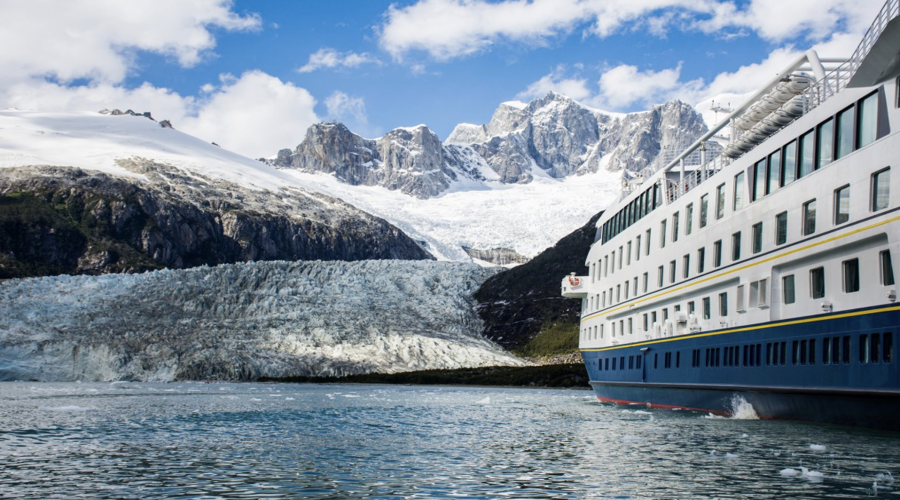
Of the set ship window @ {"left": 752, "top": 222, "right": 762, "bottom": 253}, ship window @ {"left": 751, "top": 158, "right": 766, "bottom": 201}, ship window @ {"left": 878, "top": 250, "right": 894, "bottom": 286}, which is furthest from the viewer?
ship window @ {"left": 751, "top": 158, "right": 766, "bottom": 201}

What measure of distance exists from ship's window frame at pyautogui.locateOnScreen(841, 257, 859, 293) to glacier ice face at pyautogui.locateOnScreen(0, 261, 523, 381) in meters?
66.7

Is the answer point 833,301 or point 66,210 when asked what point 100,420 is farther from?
point 66,210

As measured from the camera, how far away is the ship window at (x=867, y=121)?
63.2 feet

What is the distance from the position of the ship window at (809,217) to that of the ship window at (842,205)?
1060mm

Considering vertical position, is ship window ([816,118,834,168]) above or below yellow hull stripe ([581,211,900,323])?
above

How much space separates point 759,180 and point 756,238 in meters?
1.74

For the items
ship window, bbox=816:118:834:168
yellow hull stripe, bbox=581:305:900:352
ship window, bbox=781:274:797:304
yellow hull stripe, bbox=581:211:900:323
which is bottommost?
yellow hull stripe, bbox=581:305:900:352

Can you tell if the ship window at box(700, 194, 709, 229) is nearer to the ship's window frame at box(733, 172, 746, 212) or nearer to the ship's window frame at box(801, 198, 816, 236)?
the ship's window frame at box(733, 172, 746, 212)

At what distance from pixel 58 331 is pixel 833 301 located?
76.5 meters

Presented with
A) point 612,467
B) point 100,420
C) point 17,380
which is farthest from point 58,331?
point 612,467

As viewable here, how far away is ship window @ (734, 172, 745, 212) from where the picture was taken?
84.6 feet

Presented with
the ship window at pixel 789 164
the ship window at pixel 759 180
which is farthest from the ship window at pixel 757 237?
the ship window at pixel 789 164

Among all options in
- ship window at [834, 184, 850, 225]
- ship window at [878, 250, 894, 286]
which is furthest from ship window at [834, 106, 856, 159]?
ship window at [878, 250, 894, 286]

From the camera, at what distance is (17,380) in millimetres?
74125
